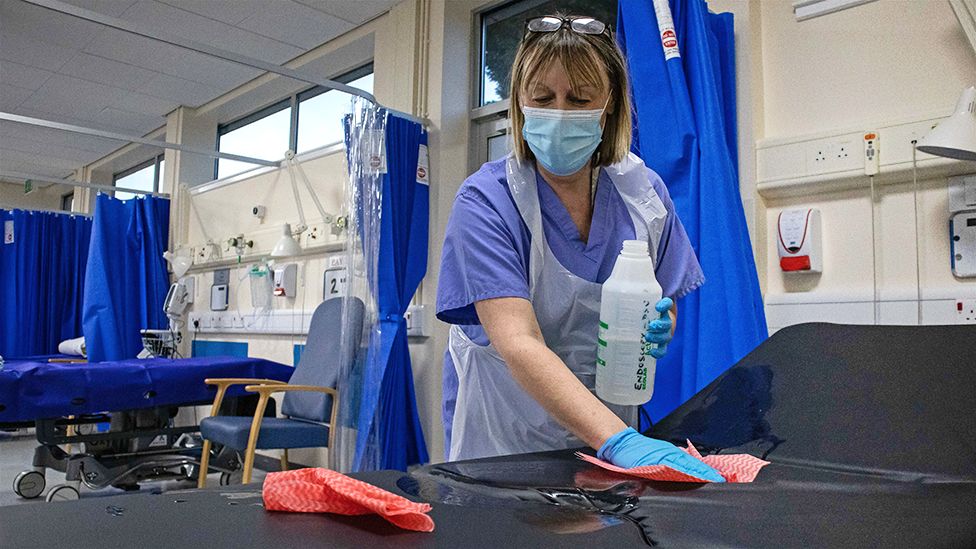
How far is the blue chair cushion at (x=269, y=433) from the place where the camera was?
10.1 feet

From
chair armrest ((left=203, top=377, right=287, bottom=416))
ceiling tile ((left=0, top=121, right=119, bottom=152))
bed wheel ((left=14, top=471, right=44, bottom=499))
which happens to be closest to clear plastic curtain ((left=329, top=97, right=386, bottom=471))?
chair armrest ((left=203, top=377, right=287, bottom=416))

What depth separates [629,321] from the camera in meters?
1.01

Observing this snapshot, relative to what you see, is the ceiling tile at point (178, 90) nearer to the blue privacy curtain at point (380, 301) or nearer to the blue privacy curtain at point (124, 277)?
the blue privacy curtain at point (124, 277)

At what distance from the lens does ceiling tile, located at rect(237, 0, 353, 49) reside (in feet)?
12.9

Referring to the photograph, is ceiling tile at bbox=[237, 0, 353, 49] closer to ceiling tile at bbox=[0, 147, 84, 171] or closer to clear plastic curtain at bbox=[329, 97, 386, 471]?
clear plastic curtain at bbox=[329, 97, 386, 471]

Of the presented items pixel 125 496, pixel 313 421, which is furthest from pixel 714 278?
pixel 313 421

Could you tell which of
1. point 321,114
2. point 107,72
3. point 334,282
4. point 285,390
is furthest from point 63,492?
point 107,72

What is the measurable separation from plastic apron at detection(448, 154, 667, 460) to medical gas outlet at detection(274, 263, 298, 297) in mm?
3213

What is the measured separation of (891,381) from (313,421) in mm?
2987

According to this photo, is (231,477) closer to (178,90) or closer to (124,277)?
(124,277)

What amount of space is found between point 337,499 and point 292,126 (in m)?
4.71

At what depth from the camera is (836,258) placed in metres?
2.17

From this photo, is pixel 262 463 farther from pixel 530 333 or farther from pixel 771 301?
pixel 530 333

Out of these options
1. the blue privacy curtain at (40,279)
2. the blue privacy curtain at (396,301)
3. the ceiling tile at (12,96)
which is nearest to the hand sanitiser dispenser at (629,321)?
the blue privacy curtain at (396,301)
